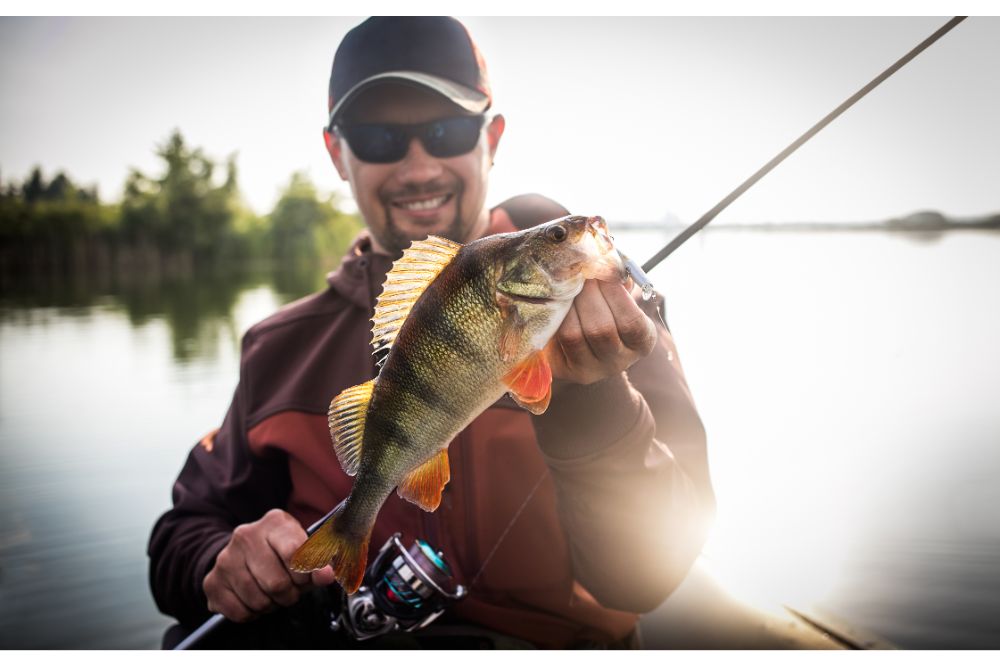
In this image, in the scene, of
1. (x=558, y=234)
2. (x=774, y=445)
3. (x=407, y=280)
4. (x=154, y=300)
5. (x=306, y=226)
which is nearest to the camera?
(x=558, y=234)

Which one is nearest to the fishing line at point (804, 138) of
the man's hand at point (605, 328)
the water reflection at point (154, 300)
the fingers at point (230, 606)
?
the man's hand at point (605, 328)

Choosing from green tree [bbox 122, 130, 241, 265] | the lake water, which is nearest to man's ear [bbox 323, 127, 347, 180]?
the lake water

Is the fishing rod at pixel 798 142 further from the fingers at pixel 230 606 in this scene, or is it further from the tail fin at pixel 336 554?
the fingers at pixel 230 606

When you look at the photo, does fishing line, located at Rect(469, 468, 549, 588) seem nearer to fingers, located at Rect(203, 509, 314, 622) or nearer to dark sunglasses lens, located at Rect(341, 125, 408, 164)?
fingers, located at Rect(203, 509, 314, 622)

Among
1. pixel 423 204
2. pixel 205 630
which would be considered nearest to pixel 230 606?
pixel 205 630

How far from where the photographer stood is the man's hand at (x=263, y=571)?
2.18m

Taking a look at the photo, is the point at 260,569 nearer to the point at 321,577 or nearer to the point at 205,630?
the point at 321,577

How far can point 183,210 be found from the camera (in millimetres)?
39375

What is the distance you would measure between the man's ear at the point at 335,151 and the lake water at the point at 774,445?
1.45 m

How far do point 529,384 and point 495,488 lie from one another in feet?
4.26

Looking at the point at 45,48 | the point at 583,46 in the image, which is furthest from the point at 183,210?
the point at 583,46

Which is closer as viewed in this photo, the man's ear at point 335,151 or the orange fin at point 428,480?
the orange fin at point 428,480

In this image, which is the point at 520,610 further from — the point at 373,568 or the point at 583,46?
the point at 583,46

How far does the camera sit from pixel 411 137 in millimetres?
2791
